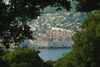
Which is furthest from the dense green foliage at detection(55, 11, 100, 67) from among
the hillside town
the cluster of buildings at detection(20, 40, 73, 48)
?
the hillside town

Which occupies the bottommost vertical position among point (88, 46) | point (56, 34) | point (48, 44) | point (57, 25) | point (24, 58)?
point (24, 58)

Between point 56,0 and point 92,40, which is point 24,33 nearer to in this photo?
point 56,0

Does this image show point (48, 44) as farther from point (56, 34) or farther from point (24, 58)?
point (24, 58)

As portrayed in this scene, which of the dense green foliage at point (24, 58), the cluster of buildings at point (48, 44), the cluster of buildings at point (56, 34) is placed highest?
the cluster of buildings at point (56, 34)

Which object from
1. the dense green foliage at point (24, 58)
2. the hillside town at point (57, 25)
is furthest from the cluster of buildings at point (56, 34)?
the dense green foliage at point (24, 58)

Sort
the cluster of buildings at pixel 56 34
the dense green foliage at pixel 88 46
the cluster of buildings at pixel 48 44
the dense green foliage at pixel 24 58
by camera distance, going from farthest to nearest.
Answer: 1. the cluster of buildings at pixel 56 34
2. the cluster of buildings at pixel 48 44
3. the dense green foliage at pixel 24 58
4. the dense green foliage at pixel 88 46

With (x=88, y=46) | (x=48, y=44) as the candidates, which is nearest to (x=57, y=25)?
(x=48, y=44)

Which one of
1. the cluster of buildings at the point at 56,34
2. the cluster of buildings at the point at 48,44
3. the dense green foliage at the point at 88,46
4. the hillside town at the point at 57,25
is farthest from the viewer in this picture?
the hillside town at the point at 57,25

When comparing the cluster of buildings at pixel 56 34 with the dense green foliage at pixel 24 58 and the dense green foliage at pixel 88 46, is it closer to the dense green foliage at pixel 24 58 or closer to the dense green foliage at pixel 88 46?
the dense green foliage at pixel 88 46

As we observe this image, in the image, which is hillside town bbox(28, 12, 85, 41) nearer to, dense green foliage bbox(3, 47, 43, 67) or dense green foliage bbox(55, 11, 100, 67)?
dense green foliage bbox(55, 11, 100, 67)
